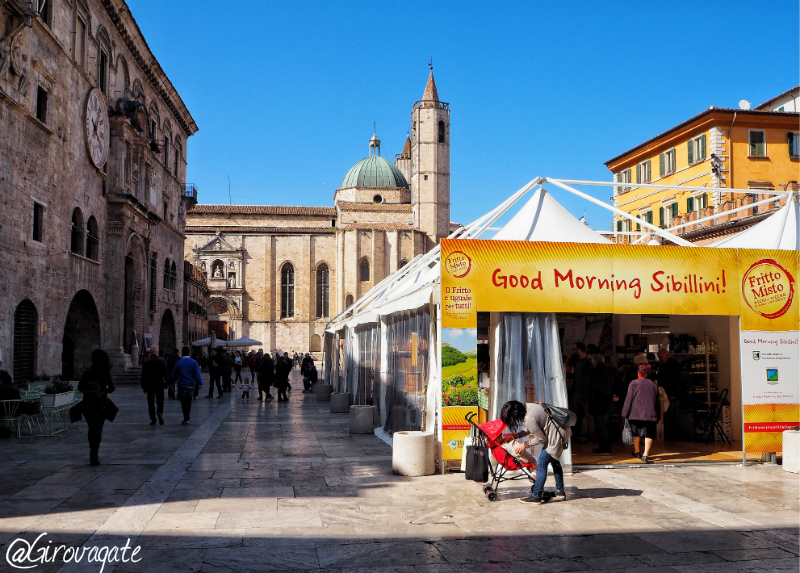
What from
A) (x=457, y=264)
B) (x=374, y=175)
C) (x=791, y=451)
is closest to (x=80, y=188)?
(x=457, y=264)

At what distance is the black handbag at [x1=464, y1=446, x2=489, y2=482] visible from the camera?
8.41 metres

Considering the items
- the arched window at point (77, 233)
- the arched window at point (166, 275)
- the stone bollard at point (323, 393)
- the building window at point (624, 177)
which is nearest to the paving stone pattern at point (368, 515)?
the stone bollard at point (323, 393)

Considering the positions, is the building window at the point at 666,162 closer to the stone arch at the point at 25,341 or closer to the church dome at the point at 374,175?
the stone arch at the point at 25,341

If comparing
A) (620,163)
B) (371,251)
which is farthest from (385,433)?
(371,251)

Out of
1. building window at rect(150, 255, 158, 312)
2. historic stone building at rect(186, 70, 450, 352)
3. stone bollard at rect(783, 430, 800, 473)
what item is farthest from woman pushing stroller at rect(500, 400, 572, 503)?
historic stone building at rect(186, 70, 450, 352)

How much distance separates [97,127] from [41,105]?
5.42m

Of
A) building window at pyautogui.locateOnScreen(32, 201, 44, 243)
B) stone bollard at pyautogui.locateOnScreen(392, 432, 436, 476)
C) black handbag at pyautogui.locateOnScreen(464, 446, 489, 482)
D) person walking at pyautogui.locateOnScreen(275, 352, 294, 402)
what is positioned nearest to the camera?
black handbag at pyautogui.locateOnScreen(464, 446, 489, 482)

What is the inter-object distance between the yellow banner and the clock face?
19.6m

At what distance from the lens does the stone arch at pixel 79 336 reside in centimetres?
2622

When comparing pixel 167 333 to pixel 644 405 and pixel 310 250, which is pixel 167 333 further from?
pixel 310 250

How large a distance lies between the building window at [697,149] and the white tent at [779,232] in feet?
80.4

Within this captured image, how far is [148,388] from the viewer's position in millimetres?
14602

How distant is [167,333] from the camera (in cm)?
3878

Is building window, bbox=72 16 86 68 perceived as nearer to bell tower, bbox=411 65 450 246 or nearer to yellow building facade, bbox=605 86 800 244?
yellow building facade, bbox=605 86 800 244
